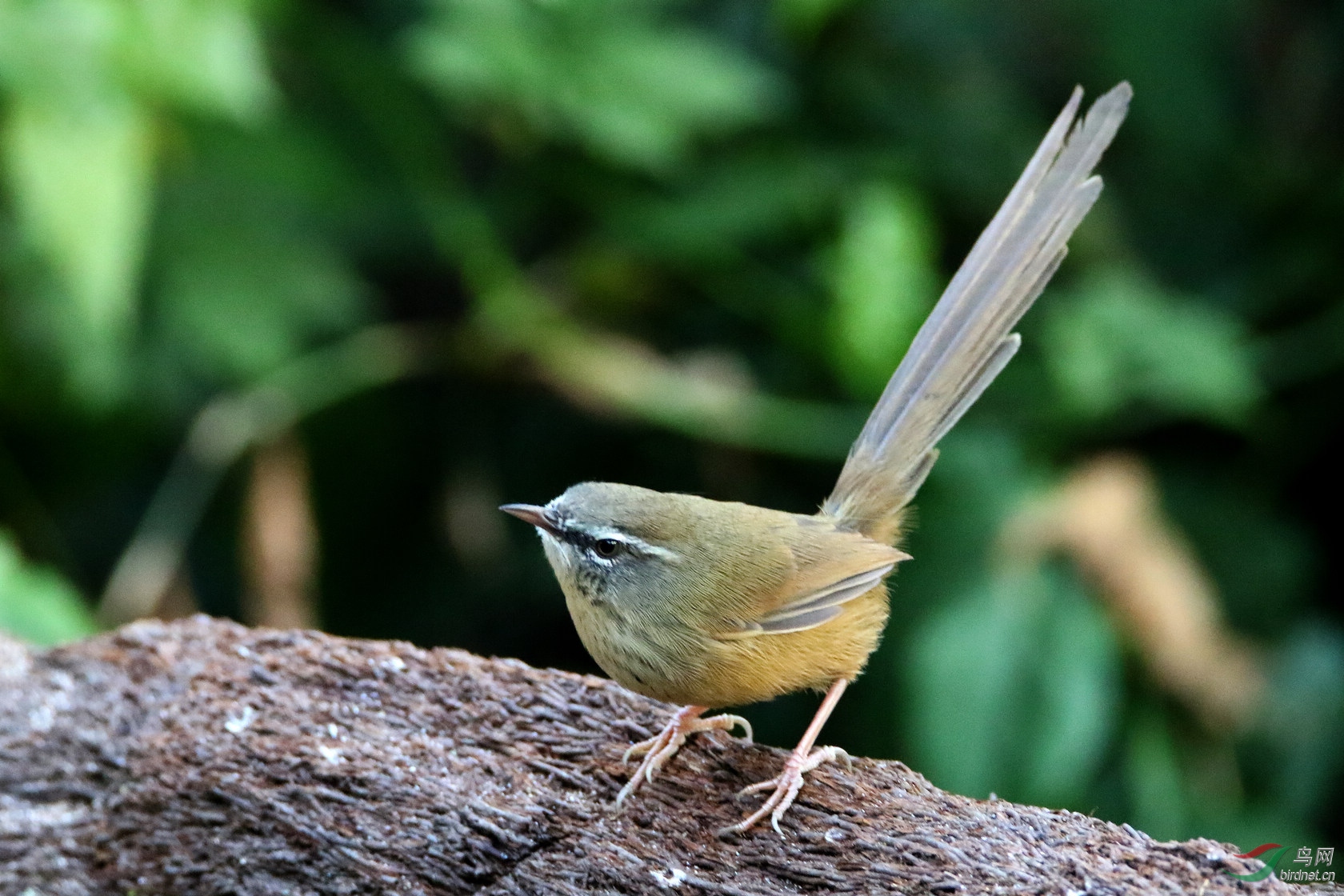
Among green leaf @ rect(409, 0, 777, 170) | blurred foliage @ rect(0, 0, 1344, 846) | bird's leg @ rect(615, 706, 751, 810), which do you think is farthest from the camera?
green leaf @ rect(409, 0, 777, 170)

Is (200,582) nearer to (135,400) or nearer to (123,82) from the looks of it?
(135,400)

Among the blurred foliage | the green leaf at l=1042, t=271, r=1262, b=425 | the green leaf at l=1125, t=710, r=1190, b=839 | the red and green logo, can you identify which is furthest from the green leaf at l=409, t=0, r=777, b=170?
the red and green logo

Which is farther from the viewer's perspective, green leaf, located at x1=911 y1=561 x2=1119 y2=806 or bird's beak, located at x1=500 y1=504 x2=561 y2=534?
green leaf, located at x1=911 y1=561 x2=1119 y2=806

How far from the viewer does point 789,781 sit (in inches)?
104

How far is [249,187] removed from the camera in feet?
18.5

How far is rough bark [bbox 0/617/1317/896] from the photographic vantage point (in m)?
2.42

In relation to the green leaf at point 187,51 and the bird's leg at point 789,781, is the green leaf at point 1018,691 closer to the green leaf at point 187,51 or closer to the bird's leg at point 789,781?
the bird's leg at point 789,781

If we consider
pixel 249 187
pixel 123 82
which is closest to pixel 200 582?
pixel 249 187

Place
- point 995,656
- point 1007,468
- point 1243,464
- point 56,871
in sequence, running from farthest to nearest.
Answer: point 1243,464 < point 1007,468 < point 995,656 < point 56,871

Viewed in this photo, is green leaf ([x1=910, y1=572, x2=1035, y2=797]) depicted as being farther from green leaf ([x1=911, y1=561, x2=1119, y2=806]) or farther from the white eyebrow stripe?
the white eyebrow stripe

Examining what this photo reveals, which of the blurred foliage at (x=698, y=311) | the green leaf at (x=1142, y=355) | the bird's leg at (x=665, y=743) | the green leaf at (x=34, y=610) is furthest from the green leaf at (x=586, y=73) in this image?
the bird's leg at (x=665, y=743)

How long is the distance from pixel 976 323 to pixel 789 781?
1.24 meters

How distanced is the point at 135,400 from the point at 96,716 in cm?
293

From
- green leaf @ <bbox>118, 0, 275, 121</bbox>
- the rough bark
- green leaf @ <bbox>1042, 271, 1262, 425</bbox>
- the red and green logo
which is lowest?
the rough bark
